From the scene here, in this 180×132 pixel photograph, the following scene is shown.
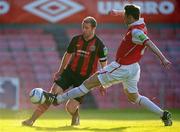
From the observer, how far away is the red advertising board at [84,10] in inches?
875

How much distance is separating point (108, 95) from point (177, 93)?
2193mm

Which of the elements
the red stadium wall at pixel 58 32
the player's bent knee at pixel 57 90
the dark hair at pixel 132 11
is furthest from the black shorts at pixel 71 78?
the red stadium wall at pixel 58 32

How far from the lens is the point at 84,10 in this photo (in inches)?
875

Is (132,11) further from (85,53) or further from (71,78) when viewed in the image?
(71,78)

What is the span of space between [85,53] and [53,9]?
11.7m

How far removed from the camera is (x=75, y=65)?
1083cm

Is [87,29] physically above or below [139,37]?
above

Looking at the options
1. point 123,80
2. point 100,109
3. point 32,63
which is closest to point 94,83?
point 123,80

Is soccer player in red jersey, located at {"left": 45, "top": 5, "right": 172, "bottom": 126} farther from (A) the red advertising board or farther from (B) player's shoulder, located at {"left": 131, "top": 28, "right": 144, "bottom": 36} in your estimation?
(A) the red advertising board

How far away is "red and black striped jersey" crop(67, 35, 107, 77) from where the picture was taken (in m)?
10.8

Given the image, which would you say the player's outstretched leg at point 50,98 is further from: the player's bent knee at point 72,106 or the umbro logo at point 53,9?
the umbro logo at point 53,9

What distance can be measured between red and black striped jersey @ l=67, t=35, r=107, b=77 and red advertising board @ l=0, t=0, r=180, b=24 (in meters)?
11.4

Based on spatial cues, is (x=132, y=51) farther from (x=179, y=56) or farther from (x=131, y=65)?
(x=179, y=56)

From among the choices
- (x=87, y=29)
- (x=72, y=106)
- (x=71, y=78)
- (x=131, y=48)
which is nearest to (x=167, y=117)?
(x=131, y=48)
